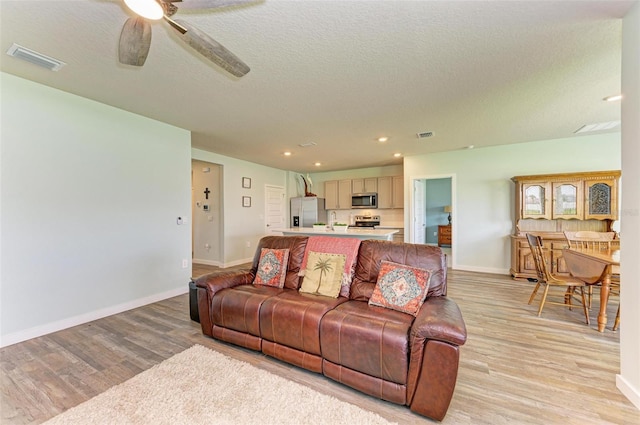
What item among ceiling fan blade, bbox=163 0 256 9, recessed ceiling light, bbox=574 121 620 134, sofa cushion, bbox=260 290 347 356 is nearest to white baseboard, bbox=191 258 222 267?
sofa cushion, bbox=260 290 347 356

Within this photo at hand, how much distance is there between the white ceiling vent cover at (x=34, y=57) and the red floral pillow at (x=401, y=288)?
335 centimetres

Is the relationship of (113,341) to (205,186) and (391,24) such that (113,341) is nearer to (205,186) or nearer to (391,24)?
(391,24)

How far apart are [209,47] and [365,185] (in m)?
5.70

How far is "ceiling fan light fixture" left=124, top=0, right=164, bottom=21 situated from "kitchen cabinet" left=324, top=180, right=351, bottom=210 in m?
6.07

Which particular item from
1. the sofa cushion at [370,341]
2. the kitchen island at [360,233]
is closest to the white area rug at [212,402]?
the sofa cushion at [370,341]

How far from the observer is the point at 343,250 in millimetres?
2537

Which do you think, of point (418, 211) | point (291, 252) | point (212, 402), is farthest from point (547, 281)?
point (212, 402)

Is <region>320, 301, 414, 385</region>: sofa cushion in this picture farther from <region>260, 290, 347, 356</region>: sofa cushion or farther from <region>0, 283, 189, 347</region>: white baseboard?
<region>0, 283, 189, 347</region>: white baseboard

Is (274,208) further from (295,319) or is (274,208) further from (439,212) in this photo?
(295,319)

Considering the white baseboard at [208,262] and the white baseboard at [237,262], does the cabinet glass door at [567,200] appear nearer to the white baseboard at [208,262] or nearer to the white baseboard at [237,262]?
the white baseboard at [237,262]

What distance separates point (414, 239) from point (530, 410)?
4315 mm

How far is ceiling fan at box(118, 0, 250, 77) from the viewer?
135 cm

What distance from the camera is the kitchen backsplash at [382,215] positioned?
6.82 m

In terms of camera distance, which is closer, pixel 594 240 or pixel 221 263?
pixel 594 240
